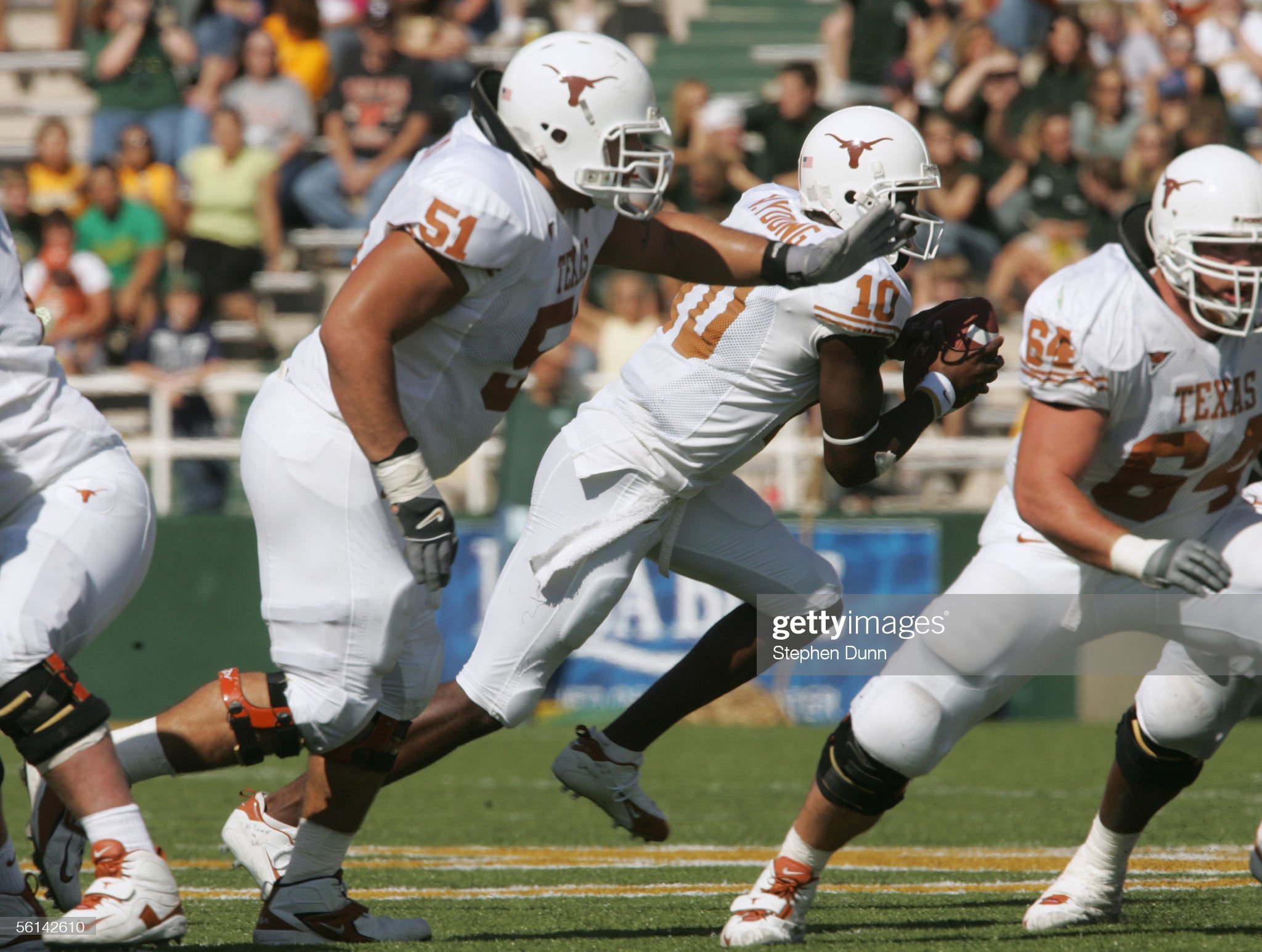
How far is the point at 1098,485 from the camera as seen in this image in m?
3.91

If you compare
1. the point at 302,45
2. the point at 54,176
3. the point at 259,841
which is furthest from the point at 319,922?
the point at 302,45

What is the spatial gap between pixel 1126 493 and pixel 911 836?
2.22 meters

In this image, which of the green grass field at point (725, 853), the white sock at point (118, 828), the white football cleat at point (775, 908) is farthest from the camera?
the green grass field at point (725, 853)

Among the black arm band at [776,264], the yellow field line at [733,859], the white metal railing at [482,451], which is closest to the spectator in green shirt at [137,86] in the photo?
the white metal railing at [482,451]

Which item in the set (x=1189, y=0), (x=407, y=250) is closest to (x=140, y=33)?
(x=1189, y=0)

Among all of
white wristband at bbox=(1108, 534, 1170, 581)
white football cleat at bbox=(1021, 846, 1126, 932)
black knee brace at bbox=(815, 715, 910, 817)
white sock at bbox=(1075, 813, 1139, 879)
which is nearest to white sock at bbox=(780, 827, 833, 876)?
black knee brace at bbox=(815, 715, 910, 817)

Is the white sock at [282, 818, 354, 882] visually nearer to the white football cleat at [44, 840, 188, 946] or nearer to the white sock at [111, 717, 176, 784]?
the white sock at [111, 717, 176, 784]

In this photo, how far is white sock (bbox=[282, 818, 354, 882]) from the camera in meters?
3.85

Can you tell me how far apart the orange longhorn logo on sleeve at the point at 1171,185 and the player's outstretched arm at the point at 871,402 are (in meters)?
0.75

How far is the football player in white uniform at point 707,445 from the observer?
4.37m

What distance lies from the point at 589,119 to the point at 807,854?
1671 mm

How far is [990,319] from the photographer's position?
4.50 metres

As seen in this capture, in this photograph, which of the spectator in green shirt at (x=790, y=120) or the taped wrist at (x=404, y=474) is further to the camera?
the spectator in green shirt at (x=790, y=120)

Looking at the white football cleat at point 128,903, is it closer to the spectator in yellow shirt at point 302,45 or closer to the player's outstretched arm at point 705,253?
the player's outstretched arm at point 705,253
